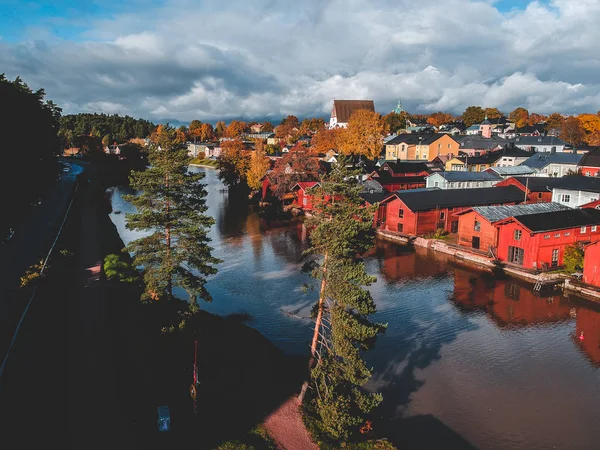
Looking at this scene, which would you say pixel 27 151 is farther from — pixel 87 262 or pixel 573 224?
pixel 573 224

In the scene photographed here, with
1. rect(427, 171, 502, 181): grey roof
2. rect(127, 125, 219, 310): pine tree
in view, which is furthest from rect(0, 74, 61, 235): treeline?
rect(427, 171, 502, 181): grey roof

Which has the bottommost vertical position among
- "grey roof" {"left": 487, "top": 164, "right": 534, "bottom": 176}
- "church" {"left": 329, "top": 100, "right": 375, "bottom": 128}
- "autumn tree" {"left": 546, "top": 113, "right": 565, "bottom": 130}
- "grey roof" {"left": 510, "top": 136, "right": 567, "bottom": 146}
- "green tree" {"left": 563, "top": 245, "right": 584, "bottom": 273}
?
"green tree" {"left": 563, "top": 245, "right": 584, "bottom": 273}

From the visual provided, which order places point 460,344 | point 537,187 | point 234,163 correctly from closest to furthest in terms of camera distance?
point 460,344 < point 537,187 < point 234,163

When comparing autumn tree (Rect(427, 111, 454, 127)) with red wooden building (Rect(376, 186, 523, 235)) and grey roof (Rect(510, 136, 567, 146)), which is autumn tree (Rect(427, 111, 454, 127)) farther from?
red wooden building (Rect(376, 186, 523, 235))

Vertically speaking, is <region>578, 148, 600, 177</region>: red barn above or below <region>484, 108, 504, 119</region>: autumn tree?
below

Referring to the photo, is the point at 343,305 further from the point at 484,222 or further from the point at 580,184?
the point at 580,184

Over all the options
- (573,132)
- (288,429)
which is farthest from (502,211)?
(573,132)

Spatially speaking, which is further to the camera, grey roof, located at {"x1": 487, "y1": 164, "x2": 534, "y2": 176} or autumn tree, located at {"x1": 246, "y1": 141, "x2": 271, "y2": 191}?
autumn tree, located at {"x1": 246, "y1": 141, "x2": 271, "y2": 191}
